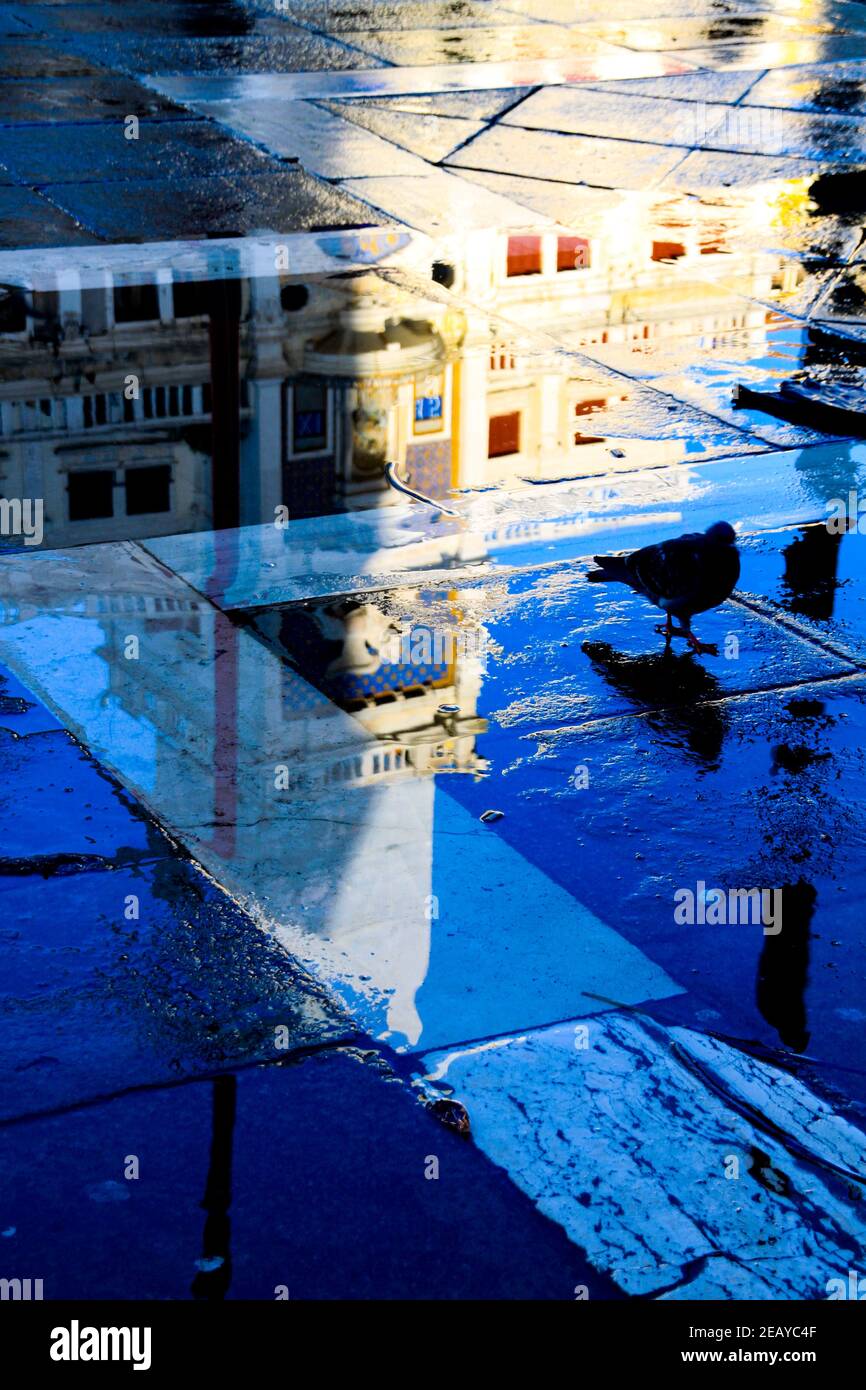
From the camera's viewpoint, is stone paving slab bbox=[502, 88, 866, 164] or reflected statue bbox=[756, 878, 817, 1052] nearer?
reflected statue bbox=[756, 878, 817, 1052]

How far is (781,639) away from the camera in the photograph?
6.54m

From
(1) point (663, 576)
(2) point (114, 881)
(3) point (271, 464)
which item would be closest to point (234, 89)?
(3) point (271, 464)

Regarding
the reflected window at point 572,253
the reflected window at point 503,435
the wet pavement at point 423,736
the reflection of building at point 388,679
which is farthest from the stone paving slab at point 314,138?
the reflection of building at point 388,679

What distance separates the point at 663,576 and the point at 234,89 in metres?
9.50

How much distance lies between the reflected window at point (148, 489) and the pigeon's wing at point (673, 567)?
7.14 feet

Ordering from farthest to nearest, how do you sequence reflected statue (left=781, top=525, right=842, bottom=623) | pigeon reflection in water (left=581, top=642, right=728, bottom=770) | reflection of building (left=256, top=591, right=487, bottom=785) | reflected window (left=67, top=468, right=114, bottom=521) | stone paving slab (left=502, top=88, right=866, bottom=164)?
1. stone paving slab (left=502, top=88, right=866, bottom=164)
2. reflected window (left=67, top=468, right=114, bottom=521)
3. reflected statue (left=781, top=525, right=842, bottom=623)
4. pigeon reflection in water (left=581, top=642, right=728, bottom=770)
5. reflection of building (left=256, top=591, right=487, bottom=785)

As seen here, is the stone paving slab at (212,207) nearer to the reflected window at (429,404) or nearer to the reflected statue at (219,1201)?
the reflected window at (429,404)

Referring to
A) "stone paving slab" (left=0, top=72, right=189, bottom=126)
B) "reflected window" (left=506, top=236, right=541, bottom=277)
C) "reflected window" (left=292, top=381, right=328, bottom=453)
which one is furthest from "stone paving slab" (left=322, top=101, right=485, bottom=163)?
"reflected window" (left=292, top=381, right=328, bottom=453)

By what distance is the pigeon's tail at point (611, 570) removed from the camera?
6.61 m

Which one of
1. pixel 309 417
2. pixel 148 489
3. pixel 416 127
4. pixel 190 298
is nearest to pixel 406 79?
pixel 416 127

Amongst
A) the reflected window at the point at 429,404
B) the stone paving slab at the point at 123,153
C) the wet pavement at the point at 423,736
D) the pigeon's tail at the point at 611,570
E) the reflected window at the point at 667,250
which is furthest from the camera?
the stone paving slab at the point at 123,153

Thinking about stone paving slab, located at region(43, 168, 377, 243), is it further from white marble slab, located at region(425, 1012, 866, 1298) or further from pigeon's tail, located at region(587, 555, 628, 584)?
white marble slab, located at region(425, 1012, 866, 1298)

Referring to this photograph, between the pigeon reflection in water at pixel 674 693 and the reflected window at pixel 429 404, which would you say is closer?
the pigeon reflection in water at pixel 674 693

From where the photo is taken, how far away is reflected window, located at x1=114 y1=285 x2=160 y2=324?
9102 mm
